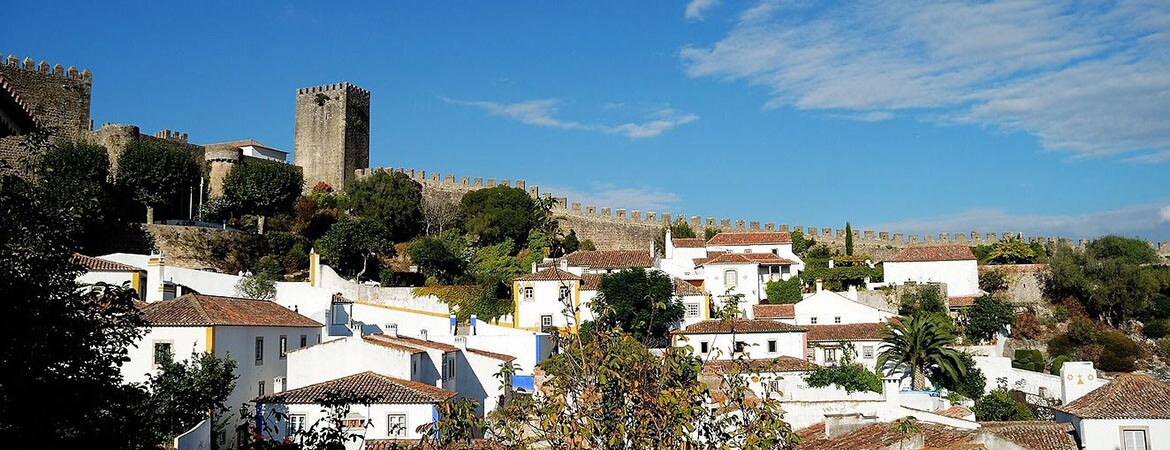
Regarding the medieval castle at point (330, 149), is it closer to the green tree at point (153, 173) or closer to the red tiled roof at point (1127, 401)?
the green tree at point (153, 173)

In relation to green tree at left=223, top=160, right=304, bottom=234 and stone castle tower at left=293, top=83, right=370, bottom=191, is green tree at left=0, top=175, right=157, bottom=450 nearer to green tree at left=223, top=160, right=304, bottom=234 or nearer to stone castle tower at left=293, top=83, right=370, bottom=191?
green tree at left=223, top=160, right=304, bottom=234

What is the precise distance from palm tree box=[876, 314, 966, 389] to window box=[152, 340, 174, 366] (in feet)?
66.0

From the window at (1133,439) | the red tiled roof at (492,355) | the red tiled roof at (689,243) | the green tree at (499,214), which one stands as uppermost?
the green tree at (499,214)

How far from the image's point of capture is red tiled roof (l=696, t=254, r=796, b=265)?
38844 millimetres

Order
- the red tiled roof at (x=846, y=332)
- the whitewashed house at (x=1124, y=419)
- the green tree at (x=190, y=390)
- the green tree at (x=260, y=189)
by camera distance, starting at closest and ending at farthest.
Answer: the green tree at (x=190, y=390) < the whitewashed house at (x=1124, y=419) < the red tiled roof at (x=846, y=332) < the green tree at (x=260, y=189)

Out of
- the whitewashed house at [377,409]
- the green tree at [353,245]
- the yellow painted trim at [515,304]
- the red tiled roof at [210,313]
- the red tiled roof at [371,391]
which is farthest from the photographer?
the green tree at [353,245]

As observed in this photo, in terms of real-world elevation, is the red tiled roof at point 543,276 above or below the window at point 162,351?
above

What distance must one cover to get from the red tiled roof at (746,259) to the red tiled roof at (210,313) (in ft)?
55.4

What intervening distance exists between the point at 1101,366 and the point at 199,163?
1545 inches

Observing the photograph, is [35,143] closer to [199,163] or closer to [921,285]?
[921,285]

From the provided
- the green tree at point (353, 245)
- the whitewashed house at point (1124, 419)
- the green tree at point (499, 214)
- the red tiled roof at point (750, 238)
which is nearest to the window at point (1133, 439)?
the whitewashed house at point (1124, 419)

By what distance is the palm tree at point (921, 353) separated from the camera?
31.7 meters

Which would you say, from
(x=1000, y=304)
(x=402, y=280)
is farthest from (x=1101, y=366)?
(x=402, y=280)

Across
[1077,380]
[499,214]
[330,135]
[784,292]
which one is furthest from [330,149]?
[1077,380]
